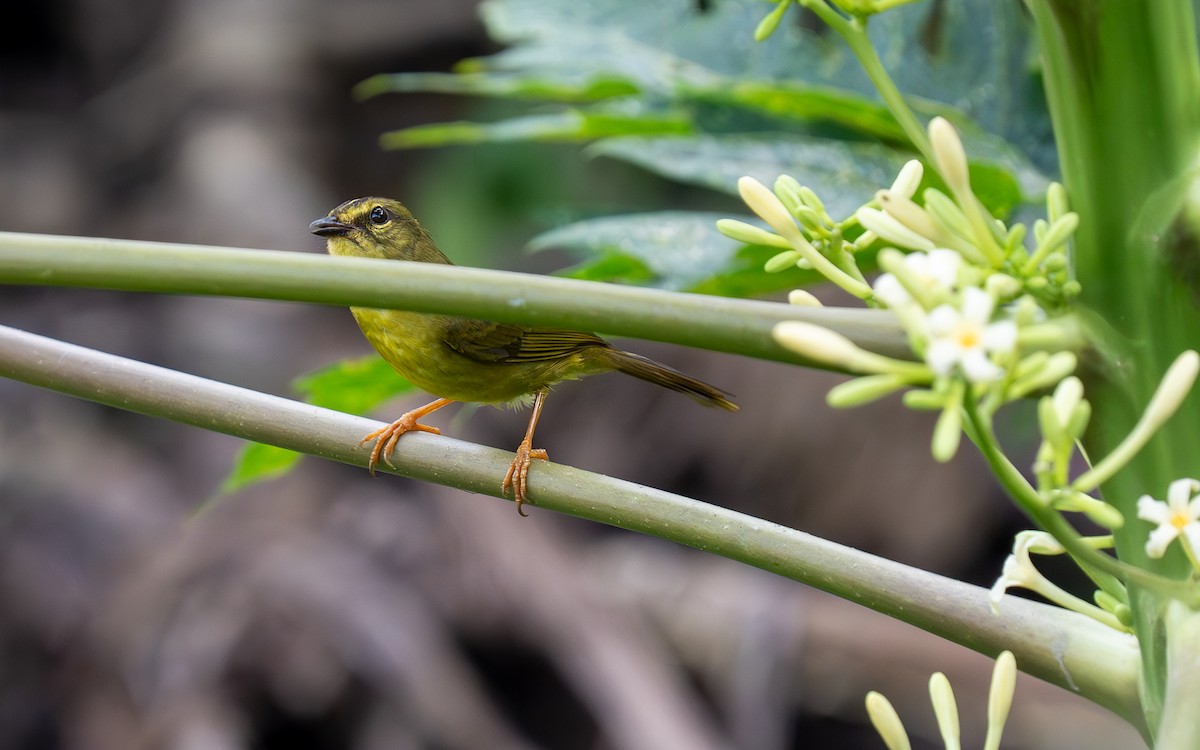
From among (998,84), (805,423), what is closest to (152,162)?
(805,423)

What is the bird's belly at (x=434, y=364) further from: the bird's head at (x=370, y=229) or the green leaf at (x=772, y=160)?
the green leaf at (x=772, y=160)

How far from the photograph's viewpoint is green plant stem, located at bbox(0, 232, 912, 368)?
727 millimetres

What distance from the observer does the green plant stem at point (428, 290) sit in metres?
0.73

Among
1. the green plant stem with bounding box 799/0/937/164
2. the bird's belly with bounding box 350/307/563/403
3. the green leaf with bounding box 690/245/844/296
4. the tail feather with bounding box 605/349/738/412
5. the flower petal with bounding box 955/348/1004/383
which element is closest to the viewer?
the flower petal with bounding box 955/348/1004/383

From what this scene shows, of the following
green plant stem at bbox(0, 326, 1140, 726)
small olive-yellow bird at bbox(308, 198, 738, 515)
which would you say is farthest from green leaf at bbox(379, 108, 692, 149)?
green plant stem at bbox(0, 326, 1140, 726)

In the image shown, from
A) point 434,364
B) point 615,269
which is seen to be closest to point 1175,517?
point 615,269

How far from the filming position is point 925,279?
0.67 meters

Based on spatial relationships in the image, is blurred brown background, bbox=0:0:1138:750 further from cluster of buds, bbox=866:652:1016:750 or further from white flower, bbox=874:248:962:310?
white flower, bbox=874:248:962:310

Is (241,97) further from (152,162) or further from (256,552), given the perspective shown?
(256,552)

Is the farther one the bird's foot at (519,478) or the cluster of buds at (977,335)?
the bird's foot at (519,478)

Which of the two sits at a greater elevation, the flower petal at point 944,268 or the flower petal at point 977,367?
the flower petal at point 944,268

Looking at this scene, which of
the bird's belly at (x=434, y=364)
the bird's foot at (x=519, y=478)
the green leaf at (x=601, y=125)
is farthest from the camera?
the bird's belly at (x=434, y=364)

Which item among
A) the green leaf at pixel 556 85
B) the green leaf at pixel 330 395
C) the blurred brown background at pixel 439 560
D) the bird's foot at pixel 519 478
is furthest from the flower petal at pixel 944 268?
the blurred brown background at pixel 439 560

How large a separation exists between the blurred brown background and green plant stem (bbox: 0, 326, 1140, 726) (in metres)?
2.12
